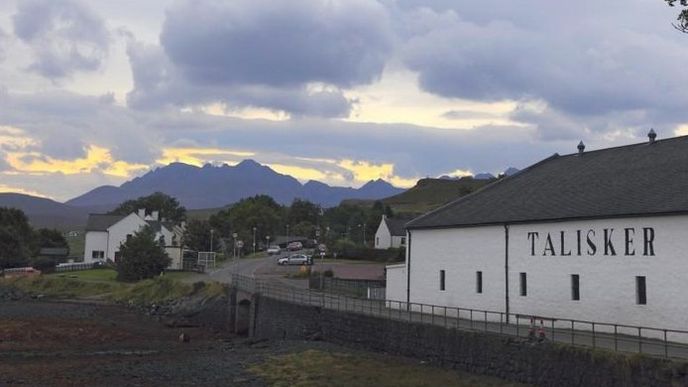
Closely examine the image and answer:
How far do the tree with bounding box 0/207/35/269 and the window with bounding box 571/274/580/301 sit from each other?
8368cm

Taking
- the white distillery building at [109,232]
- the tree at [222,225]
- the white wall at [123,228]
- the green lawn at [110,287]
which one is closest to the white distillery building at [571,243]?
the green lawn at [110,287]

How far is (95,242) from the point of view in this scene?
110 metres

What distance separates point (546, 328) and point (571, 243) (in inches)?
169

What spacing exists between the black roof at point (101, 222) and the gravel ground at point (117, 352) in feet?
158

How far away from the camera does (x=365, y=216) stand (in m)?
185

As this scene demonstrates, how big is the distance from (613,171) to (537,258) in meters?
6.48

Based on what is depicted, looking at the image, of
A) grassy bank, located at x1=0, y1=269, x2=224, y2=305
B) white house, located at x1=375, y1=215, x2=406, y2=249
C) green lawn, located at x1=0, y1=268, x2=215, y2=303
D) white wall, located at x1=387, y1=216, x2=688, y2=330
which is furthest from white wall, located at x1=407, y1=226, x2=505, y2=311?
white house, located at x1=375, y1=215, x2=406, y2=249

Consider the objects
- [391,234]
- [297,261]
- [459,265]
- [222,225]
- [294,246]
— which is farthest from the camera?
[222,225]

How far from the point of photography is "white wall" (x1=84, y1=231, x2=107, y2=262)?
10938 centimetres

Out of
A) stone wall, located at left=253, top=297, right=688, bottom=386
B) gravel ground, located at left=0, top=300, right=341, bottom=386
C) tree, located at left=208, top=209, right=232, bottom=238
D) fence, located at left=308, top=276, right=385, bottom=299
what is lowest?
gravel ground, located at left=0, top=300, right=341, bottom=386

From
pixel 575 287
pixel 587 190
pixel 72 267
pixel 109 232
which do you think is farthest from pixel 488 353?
pixel 109 232

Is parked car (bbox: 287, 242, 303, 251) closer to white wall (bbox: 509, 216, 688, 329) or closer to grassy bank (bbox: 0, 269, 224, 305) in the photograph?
grassy bank (bbox: 0, 269, 224, 305)

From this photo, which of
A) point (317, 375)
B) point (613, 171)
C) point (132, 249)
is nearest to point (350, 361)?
point (317, 375)

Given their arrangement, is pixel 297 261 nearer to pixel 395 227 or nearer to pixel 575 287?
pixel 395 227
